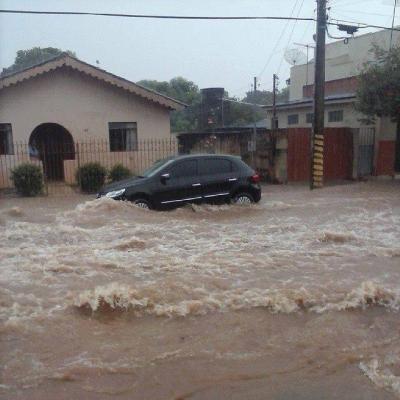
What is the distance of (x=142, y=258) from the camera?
300 inches

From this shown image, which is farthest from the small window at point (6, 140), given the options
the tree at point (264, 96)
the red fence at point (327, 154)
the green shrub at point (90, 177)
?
the tree at point (264, 96)

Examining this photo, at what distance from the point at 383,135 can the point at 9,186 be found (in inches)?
562

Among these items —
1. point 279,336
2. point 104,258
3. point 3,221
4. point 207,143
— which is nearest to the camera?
point 279,336

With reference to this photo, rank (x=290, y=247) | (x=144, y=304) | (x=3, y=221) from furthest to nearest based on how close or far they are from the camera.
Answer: (x=3, y=221) → (x=290, y=247) → (x=144, y=304)

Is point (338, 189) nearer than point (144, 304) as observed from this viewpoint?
No

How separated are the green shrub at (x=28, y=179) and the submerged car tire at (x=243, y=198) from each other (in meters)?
7.02

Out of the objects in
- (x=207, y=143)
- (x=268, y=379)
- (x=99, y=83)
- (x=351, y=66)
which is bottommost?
(x=268, y=379)

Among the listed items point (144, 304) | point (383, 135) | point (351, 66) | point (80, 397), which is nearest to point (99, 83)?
point (383, 135)

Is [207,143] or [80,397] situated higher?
[207,143]

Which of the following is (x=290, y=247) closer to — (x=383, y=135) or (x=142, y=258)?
(x=142, y=258)

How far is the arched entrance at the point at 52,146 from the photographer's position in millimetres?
19500

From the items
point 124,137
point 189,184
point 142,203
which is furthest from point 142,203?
point 124,137

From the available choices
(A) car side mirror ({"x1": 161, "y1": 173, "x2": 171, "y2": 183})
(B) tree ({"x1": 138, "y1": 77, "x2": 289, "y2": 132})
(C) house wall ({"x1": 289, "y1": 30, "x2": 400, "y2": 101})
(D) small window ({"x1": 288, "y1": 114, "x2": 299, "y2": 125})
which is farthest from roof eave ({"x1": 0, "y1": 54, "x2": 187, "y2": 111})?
(B) tree ({"x1": 138, "y1": 77, "x2": 289, "y2": 132})

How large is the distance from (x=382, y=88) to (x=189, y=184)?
9131 mm
